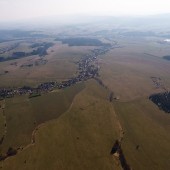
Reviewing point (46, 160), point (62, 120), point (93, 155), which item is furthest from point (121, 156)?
point (62, 120)

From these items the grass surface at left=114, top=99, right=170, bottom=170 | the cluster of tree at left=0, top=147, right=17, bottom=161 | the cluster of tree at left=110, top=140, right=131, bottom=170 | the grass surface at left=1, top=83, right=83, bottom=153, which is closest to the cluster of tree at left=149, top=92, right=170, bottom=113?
the grass surface at left=114, top=99, right=170, bottom=170

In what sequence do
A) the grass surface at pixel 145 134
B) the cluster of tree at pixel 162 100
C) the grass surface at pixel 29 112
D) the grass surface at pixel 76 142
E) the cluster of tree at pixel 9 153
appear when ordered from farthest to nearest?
the cluster of tree at pixel 162 100 → the grass surface at pixel 29 112 → the cluster of tree at pixel 9 153 → the grass surface at pixel 145 134 → the grass surface at pixel 76 142

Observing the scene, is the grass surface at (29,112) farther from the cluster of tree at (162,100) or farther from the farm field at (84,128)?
the cluster of tree at (162,100)

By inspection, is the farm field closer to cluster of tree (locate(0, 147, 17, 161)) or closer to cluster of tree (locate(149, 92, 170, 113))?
cluster of tree (locate(0, 147, 17, 161))

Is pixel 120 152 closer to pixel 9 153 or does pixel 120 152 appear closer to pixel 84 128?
pixel 84 128

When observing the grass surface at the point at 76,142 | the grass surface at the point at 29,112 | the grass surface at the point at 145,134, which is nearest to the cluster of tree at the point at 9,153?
the grass surface at the point at 29,112

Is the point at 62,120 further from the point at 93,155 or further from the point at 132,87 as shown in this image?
the point at 132,87

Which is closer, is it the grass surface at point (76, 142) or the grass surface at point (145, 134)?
the grass surface at point (76, 142)

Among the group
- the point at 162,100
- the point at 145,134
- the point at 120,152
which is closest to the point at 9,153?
the point at 120,152

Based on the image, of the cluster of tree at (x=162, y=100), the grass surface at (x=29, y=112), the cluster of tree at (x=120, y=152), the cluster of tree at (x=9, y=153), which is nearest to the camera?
the cluster of tree at (x=120, y=152)
